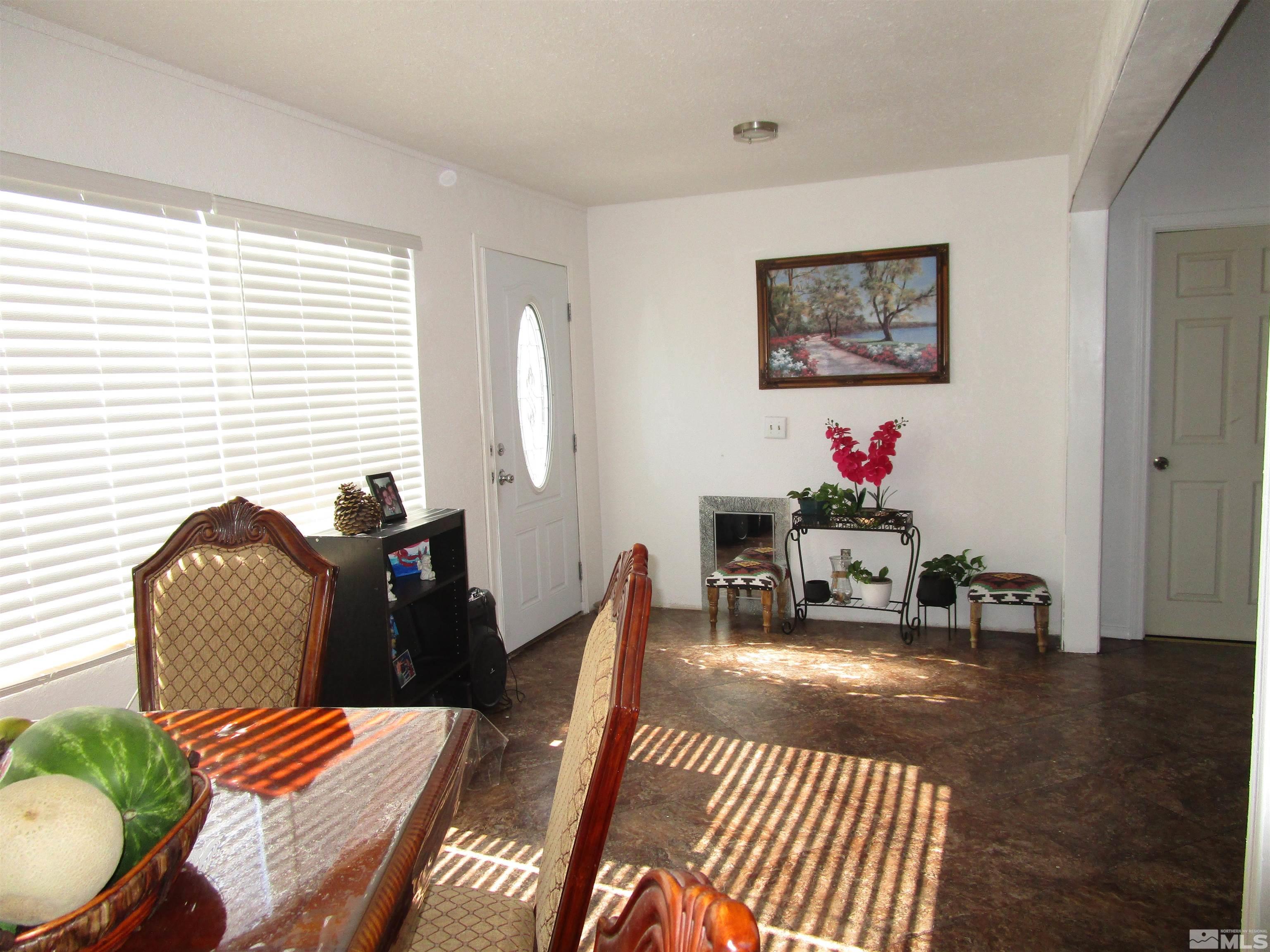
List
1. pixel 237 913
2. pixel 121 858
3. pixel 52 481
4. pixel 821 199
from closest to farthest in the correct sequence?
pixel 121 858 → pixel 237 913 → pixel 52 481 → pixel 821 199

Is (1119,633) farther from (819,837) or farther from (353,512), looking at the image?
(353,512)

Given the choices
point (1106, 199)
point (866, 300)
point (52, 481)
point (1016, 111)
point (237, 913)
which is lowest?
point (237, 913)

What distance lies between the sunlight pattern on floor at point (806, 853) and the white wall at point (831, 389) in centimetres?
203

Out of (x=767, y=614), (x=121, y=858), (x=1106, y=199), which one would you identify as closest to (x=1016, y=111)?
(x=1106, y=199)

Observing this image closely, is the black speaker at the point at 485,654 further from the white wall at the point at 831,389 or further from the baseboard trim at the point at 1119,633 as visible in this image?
the baseboard trim at the point at 1119,633

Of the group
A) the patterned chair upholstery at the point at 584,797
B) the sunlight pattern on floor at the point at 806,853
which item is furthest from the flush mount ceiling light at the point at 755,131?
the patterned chair upholstery at the point at 584,797

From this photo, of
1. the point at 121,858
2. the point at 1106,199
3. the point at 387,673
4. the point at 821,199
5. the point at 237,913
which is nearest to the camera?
the point at 121,858

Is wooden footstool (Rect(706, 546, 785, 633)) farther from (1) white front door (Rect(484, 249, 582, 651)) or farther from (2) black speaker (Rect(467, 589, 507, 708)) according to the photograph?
(2) black speaker (Rect(467, 589, 507, 708))

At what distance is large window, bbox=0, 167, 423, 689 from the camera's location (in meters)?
2.32

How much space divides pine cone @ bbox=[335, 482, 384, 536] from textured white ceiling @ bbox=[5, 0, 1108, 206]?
1.44 m

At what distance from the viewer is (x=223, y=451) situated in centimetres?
290

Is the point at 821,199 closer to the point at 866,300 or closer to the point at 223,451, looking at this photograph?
the point at 866,300

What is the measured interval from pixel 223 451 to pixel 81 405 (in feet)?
1.64

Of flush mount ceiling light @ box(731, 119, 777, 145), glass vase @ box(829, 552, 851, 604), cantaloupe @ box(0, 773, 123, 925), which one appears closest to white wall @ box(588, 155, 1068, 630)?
glass vase @ box(829, 552, 851, 604)
